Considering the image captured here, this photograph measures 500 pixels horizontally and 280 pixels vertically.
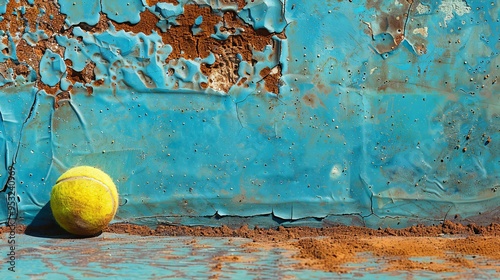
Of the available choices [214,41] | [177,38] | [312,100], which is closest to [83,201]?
[177,38]

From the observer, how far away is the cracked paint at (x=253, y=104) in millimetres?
4641

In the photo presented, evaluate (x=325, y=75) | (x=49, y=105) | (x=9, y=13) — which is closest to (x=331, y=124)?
(x=325, y=75)

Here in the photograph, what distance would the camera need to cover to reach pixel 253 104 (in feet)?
15.4

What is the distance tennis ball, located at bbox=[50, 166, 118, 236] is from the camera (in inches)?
169

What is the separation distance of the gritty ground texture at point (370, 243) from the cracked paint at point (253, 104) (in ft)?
0.28

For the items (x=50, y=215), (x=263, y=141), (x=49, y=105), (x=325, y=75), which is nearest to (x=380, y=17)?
(x=325, y=75)

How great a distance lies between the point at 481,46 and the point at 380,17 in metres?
0.74

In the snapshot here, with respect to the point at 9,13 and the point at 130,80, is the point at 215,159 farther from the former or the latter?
the point at 9,13

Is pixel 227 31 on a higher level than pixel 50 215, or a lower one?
higher

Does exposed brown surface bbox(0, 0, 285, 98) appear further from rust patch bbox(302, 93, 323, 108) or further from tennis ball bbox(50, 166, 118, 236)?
tennis ball bbox(50, 166, 118, 236)

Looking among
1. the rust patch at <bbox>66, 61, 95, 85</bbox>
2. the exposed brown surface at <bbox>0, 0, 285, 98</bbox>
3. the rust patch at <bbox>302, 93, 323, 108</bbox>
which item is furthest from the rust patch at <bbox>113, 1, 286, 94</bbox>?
the rust patch at <bbox>66, 61, 95, 85</bbox>

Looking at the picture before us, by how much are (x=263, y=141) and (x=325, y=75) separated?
632 mm

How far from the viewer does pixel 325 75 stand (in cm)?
469

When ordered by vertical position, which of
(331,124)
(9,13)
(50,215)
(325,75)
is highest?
(9,13)
